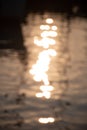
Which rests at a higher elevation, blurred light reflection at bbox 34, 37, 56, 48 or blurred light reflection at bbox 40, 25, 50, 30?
blurred light reflection at bbox 40, 25, 50, 30

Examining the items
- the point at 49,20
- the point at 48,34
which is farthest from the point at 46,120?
the point at 49,20

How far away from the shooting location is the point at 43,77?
33.6ft

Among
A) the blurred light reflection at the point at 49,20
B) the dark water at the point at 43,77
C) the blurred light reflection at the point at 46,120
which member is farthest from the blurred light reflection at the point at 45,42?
the blurred light reflection at the point at 46,120

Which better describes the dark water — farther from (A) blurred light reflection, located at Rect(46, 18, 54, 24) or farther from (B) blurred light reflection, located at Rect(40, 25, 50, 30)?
(A) blurred light reflection, located at Rect(46, 18, 54, 24)

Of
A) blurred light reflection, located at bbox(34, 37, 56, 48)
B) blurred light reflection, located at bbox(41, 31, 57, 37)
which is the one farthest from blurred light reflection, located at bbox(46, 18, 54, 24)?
blurred light reflection, located at bbox(34, 37, 56, 48)

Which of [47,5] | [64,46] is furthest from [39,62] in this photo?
[47,5]

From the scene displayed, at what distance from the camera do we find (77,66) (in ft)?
36.6

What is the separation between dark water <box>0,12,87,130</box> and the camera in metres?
7.78

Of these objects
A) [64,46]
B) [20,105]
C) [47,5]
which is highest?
[47,5]

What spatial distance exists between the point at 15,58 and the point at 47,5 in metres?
11.5

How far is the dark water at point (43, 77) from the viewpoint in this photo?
7777mm

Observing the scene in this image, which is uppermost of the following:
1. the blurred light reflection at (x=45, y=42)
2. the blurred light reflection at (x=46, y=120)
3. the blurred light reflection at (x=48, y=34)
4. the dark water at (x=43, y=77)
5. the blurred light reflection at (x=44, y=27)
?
the blurred light reflection at (x=44, y=27)

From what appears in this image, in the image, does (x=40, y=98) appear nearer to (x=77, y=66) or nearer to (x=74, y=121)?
(x=74, y=121)

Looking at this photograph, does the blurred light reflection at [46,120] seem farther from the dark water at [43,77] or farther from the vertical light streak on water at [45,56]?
the vertical light streak on water at [45,56]
